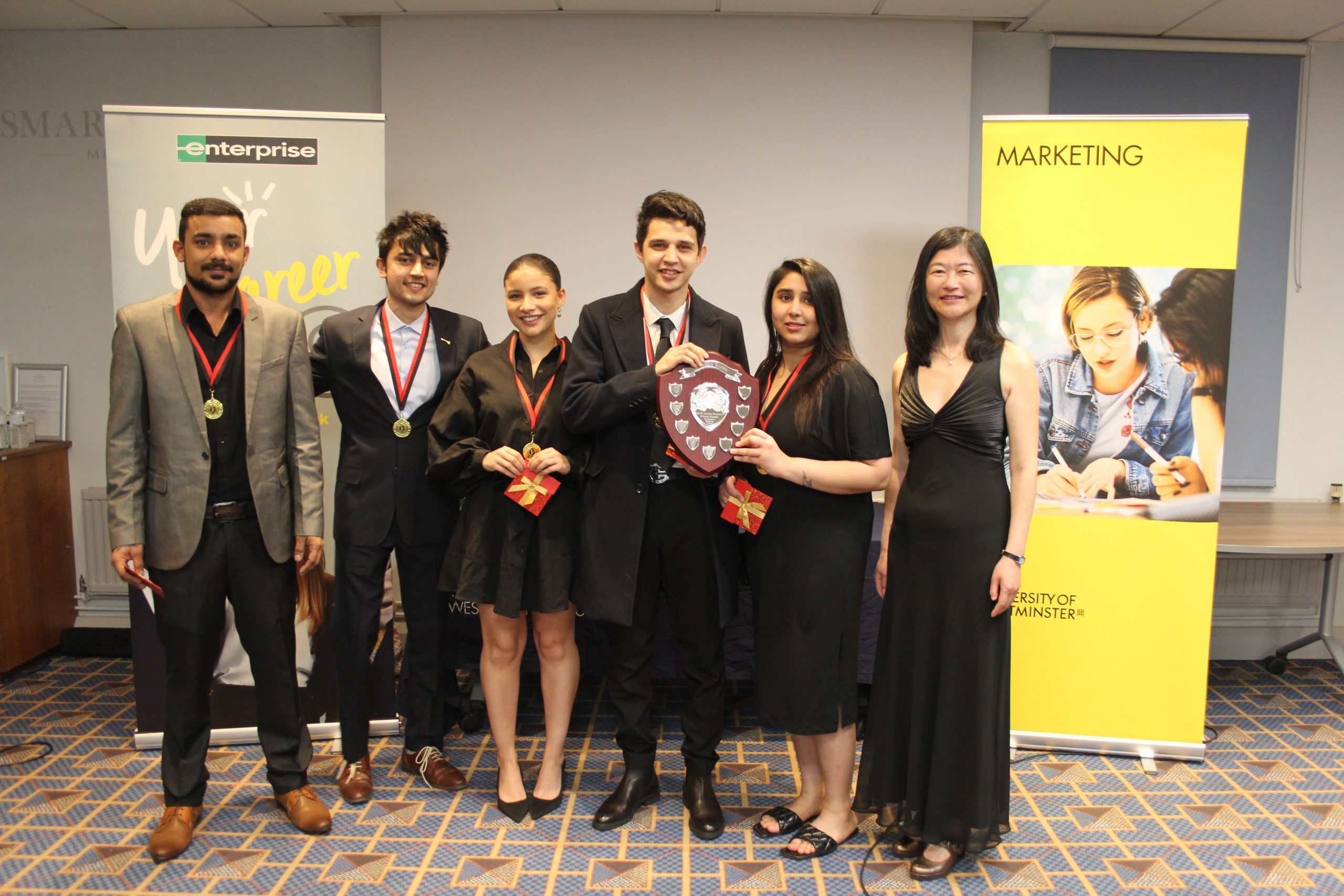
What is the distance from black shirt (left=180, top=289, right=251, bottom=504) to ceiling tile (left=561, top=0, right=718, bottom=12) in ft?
7.16

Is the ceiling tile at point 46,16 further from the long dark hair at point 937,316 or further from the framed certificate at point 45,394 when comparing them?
the long dark hair at point 937,316

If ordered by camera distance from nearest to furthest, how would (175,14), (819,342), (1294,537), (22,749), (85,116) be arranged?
(819,342) → (22,749) → (1294,537) → (175,14) → (85,116)

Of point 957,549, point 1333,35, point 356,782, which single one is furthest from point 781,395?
point 1333,35

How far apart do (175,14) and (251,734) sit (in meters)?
3.18

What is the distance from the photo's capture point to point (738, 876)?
231cm

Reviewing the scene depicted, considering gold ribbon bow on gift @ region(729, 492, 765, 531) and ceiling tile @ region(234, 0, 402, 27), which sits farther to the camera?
ceiling tile @ region(234, 0, 402, 27)

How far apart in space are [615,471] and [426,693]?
1.12 m

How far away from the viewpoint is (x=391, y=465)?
2.65 metres

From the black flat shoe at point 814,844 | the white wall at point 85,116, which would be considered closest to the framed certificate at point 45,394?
the white wall at point 85,116

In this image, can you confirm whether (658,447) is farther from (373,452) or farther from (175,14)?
(175,14)

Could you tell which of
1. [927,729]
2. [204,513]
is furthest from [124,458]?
[927,729]

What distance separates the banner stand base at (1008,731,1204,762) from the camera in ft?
9.91

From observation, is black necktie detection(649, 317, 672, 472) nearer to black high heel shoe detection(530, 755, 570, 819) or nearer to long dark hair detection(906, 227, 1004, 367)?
long dark hair detection(906, 227, 1004, 367)

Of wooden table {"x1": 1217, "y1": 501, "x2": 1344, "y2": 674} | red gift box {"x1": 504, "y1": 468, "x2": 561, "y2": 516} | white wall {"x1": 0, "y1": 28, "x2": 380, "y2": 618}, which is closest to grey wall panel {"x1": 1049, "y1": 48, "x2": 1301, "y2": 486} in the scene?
wooden table {"x1": 1217, "y1": 501, "x2": 1344, "y2": 674}
